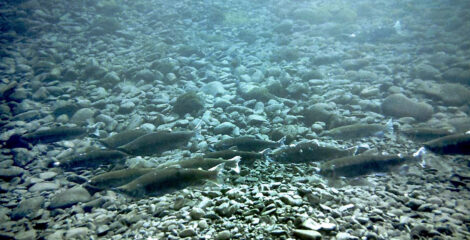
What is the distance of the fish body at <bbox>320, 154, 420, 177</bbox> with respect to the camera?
13.0ft

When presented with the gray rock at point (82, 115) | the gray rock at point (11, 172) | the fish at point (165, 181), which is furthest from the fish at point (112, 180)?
the gray rock at point (82, 115)

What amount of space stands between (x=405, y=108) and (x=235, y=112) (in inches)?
167

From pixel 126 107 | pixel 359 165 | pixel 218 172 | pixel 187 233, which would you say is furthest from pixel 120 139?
pixel 359 165

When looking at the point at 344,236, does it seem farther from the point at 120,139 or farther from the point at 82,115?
the point at 82,115

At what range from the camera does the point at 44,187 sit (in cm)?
430

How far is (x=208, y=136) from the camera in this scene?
5625mm

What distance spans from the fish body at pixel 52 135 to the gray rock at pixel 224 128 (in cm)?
313

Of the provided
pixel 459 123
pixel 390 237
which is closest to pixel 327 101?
pixel 459 123

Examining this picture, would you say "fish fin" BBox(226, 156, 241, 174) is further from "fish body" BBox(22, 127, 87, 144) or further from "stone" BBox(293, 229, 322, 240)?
"fish body" BBox(22, 127, 87, 144)

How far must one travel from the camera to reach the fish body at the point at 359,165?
3.95 metres

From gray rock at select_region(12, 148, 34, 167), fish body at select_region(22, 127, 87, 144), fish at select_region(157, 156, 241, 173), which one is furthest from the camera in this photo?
fish body at select_region(22, 127, 87, 144)

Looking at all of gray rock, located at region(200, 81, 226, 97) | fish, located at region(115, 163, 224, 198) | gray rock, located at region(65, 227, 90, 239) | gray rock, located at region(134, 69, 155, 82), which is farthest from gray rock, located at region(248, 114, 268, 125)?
gray rock, located at region(134, 69, 155, 82)

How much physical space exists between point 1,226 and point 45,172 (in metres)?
1.34

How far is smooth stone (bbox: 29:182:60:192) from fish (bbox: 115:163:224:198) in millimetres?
1496
